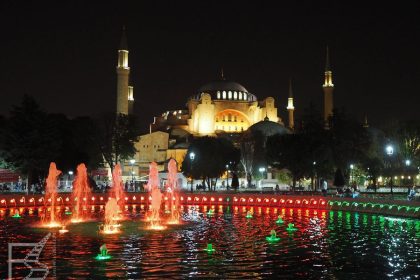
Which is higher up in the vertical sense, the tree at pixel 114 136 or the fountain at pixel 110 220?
the tree at pixel 114 136

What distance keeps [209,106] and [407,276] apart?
85.5 m

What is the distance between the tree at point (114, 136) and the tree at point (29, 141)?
10497 mm

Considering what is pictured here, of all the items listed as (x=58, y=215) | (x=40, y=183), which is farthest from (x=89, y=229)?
(x=40, y=183)

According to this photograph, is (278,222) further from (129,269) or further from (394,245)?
(129,269)

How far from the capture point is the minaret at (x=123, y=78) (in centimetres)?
7544

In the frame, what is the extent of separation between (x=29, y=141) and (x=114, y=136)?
45.2 feet

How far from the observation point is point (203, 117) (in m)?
97.7

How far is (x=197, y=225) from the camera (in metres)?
23.6

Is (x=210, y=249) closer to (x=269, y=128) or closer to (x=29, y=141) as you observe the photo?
(x=29, y=141)

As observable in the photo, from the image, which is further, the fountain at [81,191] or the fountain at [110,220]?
the fountain at [81,191]

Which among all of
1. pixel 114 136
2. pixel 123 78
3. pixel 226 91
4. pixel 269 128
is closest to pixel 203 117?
pixel 226 91

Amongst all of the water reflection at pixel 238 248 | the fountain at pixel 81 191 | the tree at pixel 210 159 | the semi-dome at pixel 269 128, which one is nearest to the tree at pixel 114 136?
the tree at pixel 210 159

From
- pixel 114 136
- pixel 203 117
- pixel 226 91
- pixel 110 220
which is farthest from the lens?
pixel 226 91

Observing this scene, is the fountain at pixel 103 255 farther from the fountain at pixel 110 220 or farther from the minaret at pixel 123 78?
the minaret at pixel 123 78
